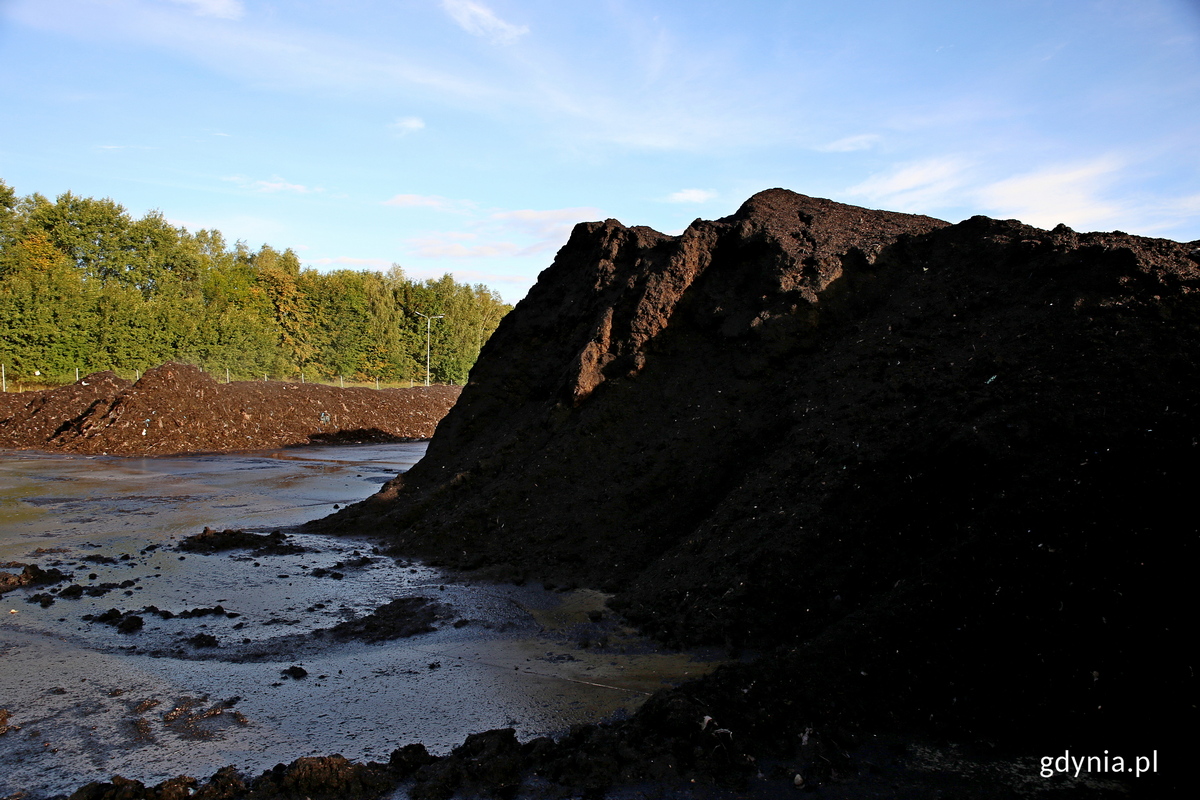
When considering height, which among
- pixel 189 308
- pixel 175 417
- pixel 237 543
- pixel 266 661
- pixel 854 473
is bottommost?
pixel 266 661

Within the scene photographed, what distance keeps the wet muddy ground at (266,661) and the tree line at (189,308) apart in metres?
26.2

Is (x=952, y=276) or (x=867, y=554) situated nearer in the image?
(x=867, y=554)

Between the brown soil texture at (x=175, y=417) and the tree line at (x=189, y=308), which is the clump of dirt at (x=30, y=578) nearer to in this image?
the brown soil texture at (x=175, y=417)

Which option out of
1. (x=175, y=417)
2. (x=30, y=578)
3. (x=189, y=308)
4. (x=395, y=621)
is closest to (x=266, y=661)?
(x=395, y=621)

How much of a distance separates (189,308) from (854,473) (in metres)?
39.4

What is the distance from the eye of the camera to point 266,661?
5.40m

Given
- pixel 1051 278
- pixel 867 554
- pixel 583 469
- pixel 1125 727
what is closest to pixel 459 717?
pixel 867 554

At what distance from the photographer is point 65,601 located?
684 centimetres

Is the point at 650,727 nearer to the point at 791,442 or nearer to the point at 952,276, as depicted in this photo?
the point at 791,442

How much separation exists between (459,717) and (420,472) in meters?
7.19

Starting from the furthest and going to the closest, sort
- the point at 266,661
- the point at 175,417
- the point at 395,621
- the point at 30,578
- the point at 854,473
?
1. the point at 175,417
2. the point at 30,578
3. the point at 395,621
4. the point at 854,473
5. the point at 266,661

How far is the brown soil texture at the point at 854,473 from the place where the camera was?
376cm

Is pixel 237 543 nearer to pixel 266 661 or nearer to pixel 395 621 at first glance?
pixel 395 621

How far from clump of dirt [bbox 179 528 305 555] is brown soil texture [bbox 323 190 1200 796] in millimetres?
1208
